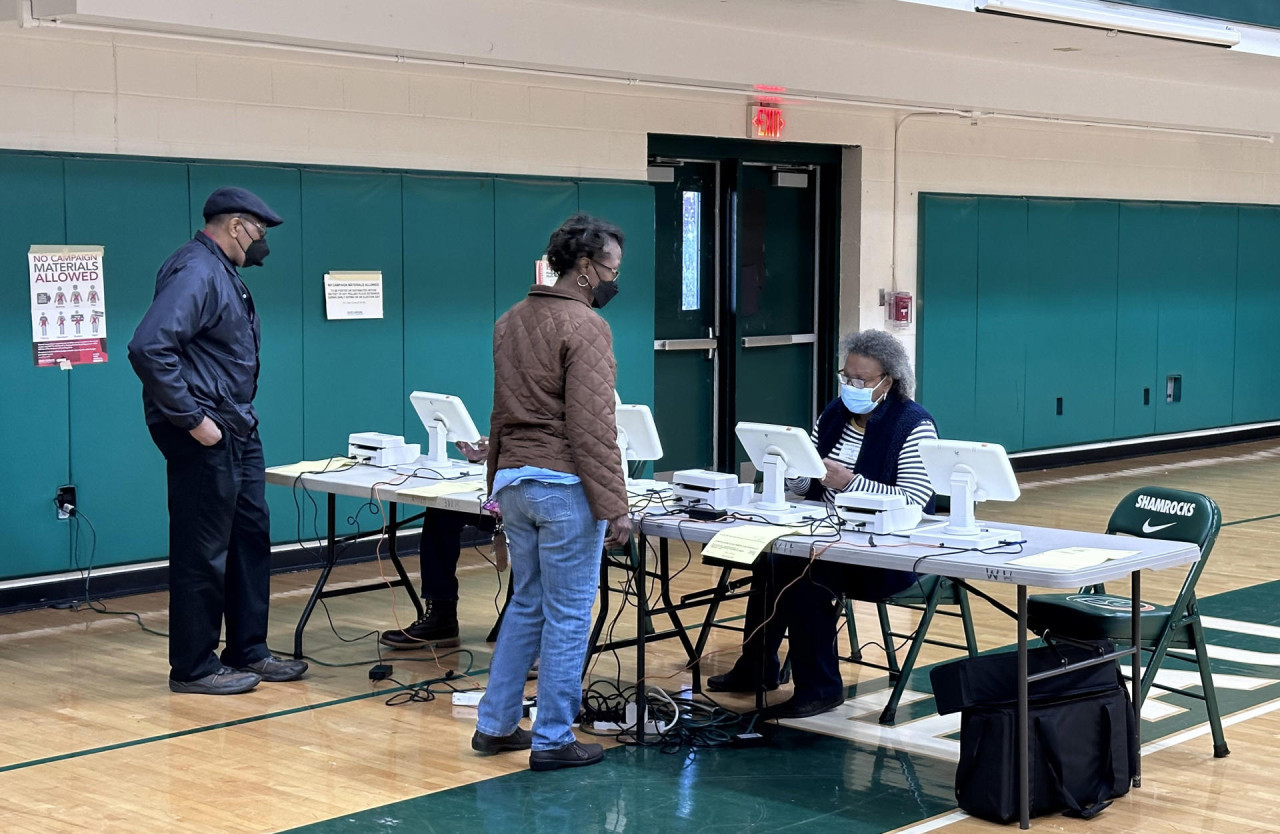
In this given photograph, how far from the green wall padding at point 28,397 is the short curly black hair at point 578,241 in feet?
10.3

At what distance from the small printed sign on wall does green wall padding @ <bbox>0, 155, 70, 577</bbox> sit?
3.69 feet

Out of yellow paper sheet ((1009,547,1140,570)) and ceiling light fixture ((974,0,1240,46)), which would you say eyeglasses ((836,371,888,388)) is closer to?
yellow paper sheet ((1009,547,1140,570))

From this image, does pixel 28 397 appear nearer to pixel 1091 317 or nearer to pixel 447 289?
pixel 447 289

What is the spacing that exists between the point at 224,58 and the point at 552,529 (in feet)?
12.4

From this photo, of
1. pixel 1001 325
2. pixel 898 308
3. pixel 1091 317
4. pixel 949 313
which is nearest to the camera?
pixel 898 308

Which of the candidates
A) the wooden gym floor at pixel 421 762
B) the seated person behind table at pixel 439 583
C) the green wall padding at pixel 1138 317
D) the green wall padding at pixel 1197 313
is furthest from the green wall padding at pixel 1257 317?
the seated person behind table at pixel 439 583

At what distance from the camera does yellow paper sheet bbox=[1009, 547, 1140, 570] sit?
14.0ft

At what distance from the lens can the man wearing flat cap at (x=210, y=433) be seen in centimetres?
532

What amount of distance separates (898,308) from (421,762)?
6478 millimetres

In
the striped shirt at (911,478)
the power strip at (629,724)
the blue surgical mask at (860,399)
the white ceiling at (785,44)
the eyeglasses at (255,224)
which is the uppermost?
the white ceiling at (785,44)

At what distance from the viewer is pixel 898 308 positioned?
10.6 m

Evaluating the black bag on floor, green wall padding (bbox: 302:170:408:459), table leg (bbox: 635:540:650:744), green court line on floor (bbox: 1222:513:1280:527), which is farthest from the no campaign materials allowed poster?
green court line on floor (bbox: 1222:513:1280:527)

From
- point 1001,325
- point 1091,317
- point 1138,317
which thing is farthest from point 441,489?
point 1138,317

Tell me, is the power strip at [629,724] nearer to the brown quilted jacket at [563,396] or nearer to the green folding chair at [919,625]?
the green folding chair at [919,625]
